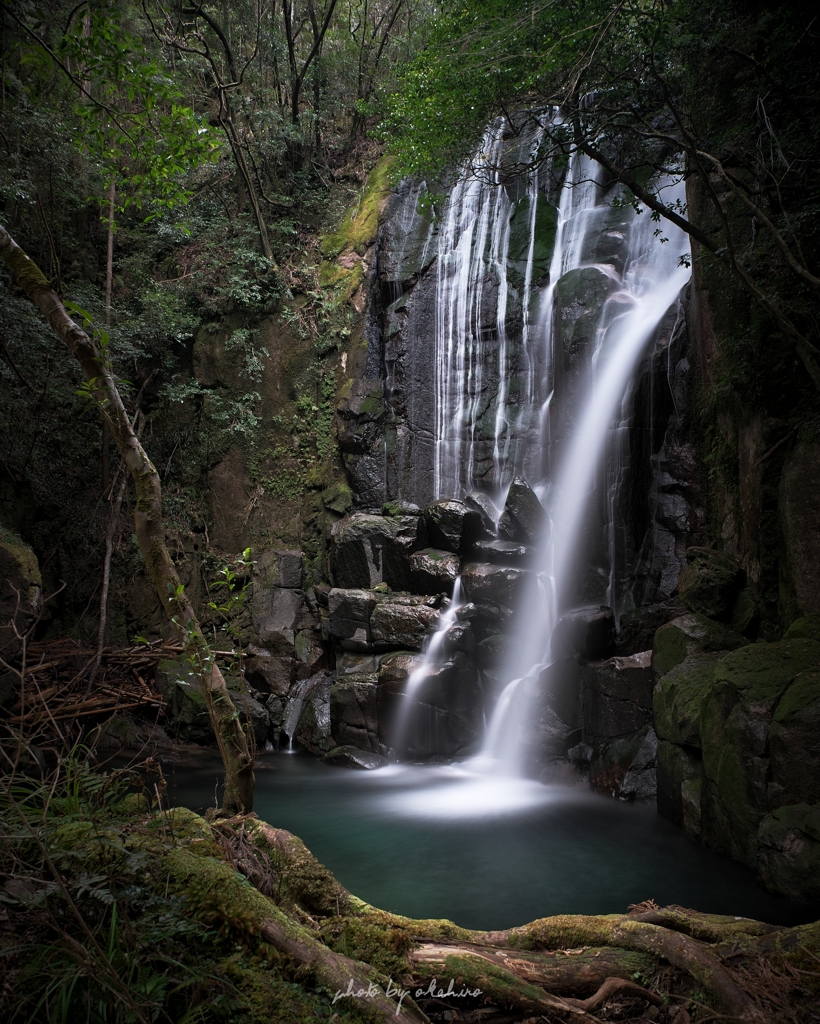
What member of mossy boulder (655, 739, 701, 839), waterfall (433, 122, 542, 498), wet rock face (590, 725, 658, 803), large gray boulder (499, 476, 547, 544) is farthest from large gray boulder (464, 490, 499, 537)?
mossy boulder (655, 739, 701, 839)

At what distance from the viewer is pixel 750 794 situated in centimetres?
556

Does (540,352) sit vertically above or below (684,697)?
above

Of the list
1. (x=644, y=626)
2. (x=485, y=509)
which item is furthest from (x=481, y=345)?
(x=644, y=626)

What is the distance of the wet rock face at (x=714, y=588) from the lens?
25.7ft

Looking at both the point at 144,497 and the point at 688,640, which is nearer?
the point at 144,497

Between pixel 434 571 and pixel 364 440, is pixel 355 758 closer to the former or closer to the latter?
pixel 434 571

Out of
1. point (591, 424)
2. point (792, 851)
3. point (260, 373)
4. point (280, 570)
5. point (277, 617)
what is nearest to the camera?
point (792, 851)

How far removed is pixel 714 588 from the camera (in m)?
7.84

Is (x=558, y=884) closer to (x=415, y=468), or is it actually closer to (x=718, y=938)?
(x=718, y=938)

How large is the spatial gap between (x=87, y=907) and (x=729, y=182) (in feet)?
25.5

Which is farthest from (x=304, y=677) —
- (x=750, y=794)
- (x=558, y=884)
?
(x=750, y=794)

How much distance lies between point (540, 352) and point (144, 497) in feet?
38.1

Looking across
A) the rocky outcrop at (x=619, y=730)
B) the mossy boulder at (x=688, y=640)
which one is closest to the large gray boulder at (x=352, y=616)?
the rocky outcrop at (x=619, y=730)

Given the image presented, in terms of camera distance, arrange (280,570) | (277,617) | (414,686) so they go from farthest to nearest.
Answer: (280,570) → (277,617) → (414,686)
